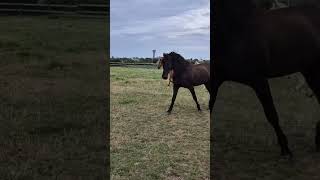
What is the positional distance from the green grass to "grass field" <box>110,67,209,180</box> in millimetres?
265

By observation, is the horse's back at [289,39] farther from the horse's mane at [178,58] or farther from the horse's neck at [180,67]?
the horse's neck at [180,67]

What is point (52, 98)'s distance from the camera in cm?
923

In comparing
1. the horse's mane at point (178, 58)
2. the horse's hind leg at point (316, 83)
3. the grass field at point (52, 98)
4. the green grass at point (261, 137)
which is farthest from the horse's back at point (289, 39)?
the horse's mane at point (178, 58)

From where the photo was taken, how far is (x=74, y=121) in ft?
23.3

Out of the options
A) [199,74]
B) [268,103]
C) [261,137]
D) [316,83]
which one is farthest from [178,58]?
[268,103]

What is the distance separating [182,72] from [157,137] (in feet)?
10.7

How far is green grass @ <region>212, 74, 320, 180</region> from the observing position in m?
4.80

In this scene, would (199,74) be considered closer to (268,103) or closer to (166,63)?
(166,63)

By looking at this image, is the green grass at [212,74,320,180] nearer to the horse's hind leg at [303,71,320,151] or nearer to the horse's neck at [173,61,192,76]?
the horse's hind leg at [303,71,320,151]

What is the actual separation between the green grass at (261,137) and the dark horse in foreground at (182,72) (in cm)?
67

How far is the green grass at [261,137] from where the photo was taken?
15.7 feet

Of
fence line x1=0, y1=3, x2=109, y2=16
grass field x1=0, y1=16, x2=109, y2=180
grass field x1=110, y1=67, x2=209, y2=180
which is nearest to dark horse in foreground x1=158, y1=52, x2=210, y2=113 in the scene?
grass field x1=110, y1=67, x2=209, y2=180

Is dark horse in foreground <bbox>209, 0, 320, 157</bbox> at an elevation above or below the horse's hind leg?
above

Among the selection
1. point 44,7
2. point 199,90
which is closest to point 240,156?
point 199,90
